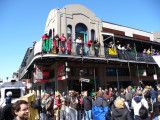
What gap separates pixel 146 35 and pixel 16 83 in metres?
19.9

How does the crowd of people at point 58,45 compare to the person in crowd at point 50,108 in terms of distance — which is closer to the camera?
the person in crowd at point 50,108

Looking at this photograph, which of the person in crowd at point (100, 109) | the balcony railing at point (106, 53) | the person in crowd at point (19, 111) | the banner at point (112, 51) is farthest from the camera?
the banner at point (112, 51)

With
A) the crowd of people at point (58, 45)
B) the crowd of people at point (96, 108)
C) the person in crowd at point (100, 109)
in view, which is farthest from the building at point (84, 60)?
the person in crowd at point (100, 109)

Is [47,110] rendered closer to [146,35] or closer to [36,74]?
[36,74]

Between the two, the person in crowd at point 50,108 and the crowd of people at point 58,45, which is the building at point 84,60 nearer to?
the crowd of people at point 58,45

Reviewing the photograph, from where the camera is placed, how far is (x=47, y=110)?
7324 millimetres

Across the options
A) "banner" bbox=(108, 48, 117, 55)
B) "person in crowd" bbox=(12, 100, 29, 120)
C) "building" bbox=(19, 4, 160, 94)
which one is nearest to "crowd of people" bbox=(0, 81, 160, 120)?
"person in crowd" bbox=(12, 100, 29, 120)

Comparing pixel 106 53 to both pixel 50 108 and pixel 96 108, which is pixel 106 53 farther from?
pixel 96 108

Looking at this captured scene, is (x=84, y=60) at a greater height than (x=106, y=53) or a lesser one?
lesser

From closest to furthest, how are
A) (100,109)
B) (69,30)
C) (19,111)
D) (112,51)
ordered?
(19,111) → (100,109) → (112,51) → (69,30)

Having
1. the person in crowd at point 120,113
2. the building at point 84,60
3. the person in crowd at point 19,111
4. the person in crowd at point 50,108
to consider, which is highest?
the building at point 84,60

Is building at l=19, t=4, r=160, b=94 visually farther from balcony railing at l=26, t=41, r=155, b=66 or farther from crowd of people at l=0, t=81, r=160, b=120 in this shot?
crowd of people at l=0, t=81, r=160, b=120

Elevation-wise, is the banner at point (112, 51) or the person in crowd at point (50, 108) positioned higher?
the banner at point (112, 51)

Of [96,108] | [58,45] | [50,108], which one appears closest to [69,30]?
[58,45]
